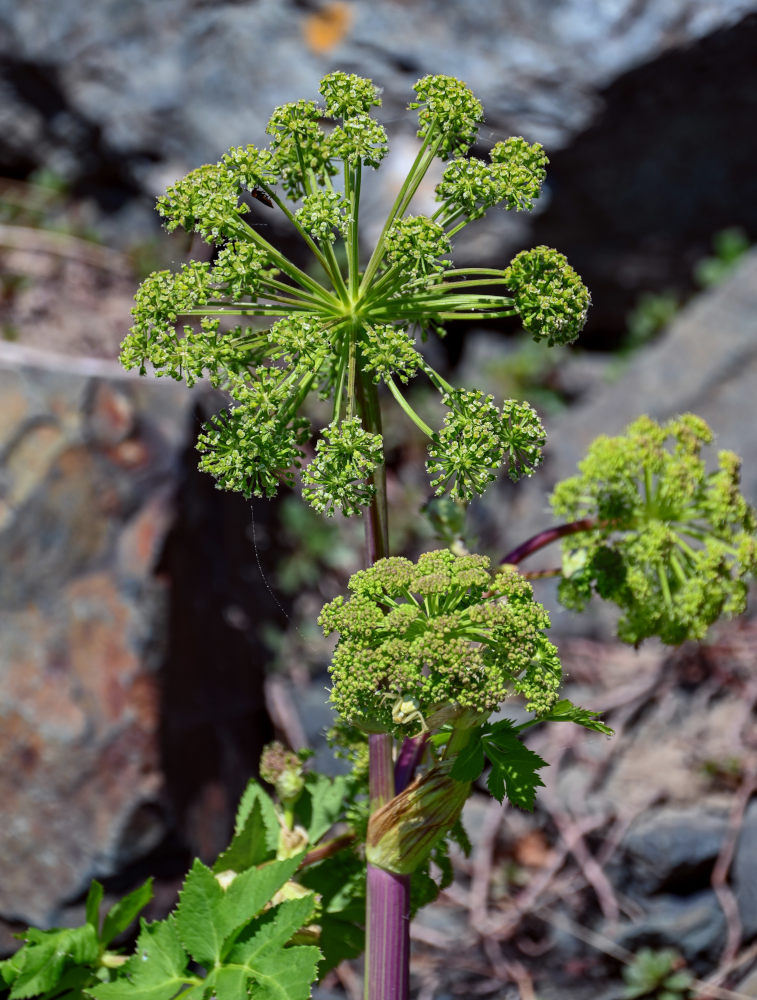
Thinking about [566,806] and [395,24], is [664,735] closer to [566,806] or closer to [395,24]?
[566,806]

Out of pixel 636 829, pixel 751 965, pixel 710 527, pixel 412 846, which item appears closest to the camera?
pixel 412 846

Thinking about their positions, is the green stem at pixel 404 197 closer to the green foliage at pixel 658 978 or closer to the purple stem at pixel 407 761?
the purple stem at pixel 407 761

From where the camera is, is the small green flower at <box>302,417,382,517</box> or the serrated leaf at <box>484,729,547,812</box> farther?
the serrated leaf at <box>484,729,547,812</box>

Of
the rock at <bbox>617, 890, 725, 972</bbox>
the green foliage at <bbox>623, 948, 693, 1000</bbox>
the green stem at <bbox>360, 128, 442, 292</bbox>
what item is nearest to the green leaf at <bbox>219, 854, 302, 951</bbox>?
the green stem at <bbox>360, 128, 442, 292</bbox>

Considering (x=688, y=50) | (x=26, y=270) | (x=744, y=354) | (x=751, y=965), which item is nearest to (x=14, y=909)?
(x=751, y=965)

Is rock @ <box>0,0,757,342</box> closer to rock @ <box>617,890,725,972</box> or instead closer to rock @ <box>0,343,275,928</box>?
rock @ <box>0,343,275,928</box>

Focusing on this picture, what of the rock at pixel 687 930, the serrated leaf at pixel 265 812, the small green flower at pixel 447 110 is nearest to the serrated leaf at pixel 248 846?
the serrated leaf at pixel 265 812
